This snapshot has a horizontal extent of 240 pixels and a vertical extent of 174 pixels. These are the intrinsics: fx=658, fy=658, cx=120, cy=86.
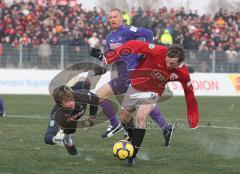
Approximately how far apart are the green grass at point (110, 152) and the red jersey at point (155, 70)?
805 mm

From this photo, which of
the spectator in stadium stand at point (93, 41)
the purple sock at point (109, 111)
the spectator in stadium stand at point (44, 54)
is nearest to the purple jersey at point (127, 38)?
the purple sock at point (109, 111)

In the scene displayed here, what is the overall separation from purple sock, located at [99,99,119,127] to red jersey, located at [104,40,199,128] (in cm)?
233

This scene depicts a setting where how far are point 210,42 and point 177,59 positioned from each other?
22.4 m

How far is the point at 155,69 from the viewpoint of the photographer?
30.6 ft

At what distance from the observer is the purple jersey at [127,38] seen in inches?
453

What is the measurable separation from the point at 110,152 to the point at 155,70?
163 centimetres

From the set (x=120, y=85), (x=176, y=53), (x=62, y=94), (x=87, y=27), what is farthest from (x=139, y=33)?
(x=87, y=27)

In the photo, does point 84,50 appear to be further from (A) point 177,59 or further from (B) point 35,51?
(A) point 177,59

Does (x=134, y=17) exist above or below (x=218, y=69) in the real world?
above

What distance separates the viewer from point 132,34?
11.8 meters

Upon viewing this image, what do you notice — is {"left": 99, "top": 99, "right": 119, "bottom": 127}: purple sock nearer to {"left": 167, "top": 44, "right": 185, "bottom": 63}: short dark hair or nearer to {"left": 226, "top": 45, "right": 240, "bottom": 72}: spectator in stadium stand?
{"left": 167, "top": 44, "right": 185, "bottom": 63}: short dark hair

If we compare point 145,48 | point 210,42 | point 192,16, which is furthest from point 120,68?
point 192,16

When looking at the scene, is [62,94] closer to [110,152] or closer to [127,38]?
[110,152]

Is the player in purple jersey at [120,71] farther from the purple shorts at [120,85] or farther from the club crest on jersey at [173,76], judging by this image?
the club crest on jersey at [173,76]
